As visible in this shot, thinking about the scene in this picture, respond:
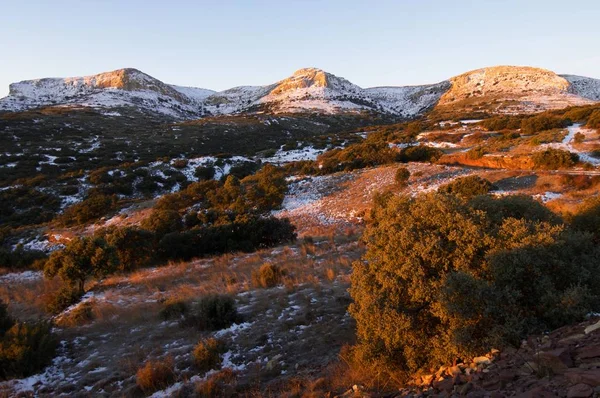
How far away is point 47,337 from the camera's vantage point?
7215 mm

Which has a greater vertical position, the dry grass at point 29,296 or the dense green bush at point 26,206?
the dense green bush at point 26,206

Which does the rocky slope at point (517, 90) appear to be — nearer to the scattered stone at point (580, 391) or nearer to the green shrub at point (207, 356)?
the green shrub at point (207, 356)

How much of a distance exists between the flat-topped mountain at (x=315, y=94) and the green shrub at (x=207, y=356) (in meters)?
95.0

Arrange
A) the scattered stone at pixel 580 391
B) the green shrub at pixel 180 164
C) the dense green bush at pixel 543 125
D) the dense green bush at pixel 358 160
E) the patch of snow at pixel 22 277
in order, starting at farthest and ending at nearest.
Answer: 1. the green shrub at pixel 180 164
2. the dense green bush at pixel 543 125
3. the dense green bush at pixel 358 160
4. the patch of snow at pixel 22 277
5. the scattered stone at pixel 580 391

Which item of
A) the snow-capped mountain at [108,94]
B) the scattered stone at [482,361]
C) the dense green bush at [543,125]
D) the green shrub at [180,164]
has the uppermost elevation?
the snow-capped mountain at [108,94]

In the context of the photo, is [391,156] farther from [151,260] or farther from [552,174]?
[151,260]

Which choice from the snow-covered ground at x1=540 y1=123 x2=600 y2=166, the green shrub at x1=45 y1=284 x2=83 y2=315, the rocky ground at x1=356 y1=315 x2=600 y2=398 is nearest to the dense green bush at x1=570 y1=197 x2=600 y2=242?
the rocky ground at x1=356 y1=315 x2=600 y2=398

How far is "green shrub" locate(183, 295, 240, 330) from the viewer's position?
7867 millimetres

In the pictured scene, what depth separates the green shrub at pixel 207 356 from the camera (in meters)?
6.30

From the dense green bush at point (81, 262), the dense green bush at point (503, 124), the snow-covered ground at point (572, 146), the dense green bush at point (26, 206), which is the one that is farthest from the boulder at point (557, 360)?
the dense green bush at point (503, 124)

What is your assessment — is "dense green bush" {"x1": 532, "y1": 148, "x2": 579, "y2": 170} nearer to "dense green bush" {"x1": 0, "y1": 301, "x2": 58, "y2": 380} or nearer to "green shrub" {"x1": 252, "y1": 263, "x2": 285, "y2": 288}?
"green shrub" {"x1": 252, "y1": 263, "x2": 285, "y2": 288}

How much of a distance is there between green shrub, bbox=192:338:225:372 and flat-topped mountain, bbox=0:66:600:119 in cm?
9504

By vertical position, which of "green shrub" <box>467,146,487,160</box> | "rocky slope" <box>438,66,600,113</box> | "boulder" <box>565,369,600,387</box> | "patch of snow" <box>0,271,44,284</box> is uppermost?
"rocky slope" <box>438,66,600,113</box>

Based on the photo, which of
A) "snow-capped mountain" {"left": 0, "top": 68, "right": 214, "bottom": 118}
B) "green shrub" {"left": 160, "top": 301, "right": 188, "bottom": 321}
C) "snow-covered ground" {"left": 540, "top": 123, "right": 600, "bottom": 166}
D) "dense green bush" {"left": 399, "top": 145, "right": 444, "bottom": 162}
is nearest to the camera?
"green shrub" {"left": 160, "top": 301, "right": 188, "bottom": 321}
